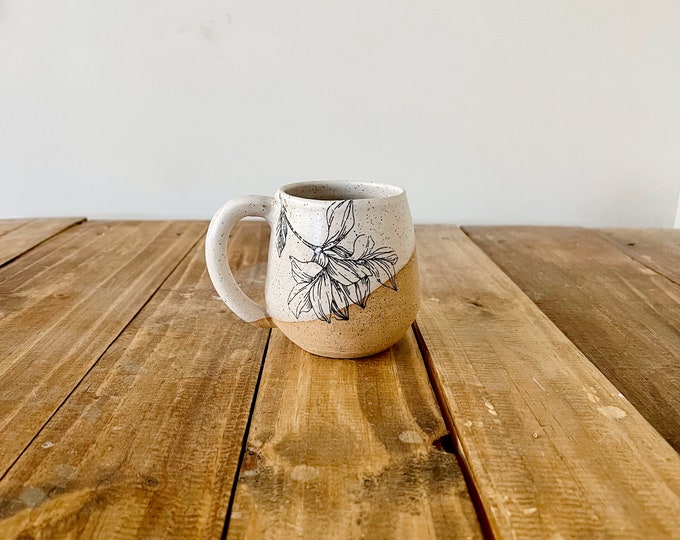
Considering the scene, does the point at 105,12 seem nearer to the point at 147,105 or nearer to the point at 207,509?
the point at 147,105

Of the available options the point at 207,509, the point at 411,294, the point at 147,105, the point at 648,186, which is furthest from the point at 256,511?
the point at 648,186

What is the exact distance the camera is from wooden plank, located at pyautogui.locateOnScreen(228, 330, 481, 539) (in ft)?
1.09

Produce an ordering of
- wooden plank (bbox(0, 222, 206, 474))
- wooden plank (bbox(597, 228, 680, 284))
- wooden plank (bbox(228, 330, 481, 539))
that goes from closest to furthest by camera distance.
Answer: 1. wooden plank (bbox(228, 330, 481, 539))
2. wooden plank (bbox(0, 222, 206, 474))
3. wooden plank (bbox(597, 228, 680, 284))

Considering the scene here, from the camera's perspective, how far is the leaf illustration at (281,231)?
20.0 inches

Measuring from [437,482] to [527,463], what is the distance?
0.20 ft

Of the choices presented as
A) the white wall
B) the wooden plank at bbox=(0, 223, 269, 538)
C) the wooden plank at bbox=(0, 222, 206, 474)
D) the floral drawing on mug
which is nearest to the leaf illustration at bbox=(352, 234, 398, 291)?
the floral drawing on mug

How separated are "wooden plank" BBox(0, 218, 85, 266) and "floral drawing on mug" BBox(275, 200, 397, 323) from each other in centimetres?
53

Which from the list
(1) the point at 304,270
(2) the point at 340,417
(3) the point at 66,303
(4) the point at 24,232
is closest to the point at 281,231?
(1) the point at 304,270

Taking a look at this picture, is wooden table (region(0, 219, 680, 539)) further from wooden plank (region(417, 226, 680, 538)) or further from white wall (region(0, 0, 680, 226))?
white wall (region(0, 0, 680, 226))

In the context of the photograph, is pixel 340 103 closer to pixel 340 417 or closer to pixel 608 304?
pixel 608 304

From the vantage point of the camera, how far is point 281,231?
51 centimetres

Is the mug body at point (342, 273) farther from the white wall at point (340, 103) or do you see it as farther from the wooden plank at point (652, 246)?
the white wall at point (340, 103)

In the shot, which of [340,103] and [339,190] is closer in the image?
[339,190]

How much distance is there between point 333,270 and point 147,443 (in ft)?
0.61
